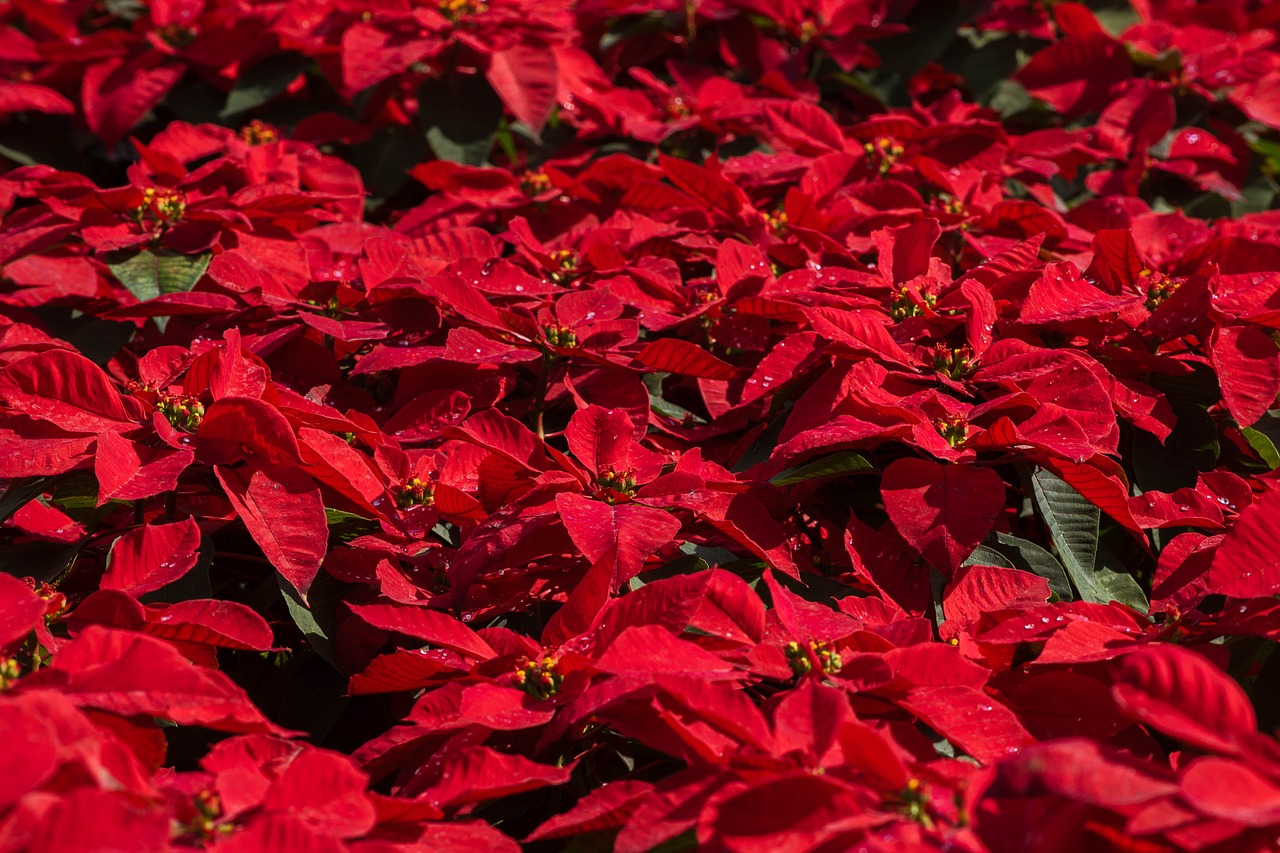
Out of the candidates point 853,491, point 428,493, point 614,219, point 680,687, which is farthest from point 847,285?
point 680,687

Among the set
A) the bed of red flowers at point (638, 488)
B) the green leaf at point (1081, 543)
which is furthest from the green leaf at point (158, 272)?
the green leaf at point (1081, 543)

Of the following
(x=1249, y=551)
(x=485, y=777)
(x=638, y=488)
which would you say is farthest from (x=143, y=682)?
(x=1249, y=551)

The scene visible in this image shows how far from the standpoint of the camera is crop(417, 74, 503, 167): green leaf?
5.87 feet

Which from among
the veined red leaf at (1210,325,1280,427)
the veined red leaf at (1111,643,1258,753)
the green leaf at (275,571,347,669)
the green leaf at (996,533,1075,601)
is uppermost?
the veined red leaf at (1111,643,1258,753)

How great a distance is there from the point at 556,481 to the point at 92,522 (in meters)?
0.42

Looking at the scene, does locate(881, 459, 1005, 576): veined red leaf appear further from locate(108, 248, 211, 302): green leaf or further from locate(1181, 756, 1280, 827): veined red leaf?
locate(108, 248, 211, 302): green leaf

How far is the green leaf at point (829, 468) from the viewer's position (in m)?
1.00

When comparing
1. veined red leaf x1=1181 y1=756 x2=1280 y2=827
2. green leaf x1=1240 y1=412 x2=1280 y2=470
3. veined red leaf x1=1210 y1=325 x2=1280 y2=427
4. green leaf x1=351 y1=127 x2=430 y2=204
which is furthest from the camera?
green leaf x1=351 y1=127 x2=430 y2=204

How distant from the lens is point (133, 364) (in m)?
1.39

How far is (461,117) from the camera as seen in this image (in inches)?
71.8

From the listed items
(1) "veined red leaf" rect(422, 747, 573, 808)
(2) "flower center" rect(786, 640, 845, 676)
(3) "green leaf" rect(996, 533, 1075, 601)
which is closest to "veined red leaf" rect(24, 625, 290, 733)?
(1) "veined red leaf" rect(422, 747, 573, 808)

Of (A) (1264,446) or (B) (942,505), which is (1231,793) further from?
(A) (1264,446)

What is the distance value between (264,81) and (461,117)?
340 mm

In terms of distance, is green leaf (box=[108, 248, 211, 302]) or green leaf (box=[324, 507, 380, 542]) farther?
green leaf (box=[108, 248, 211, 302])
